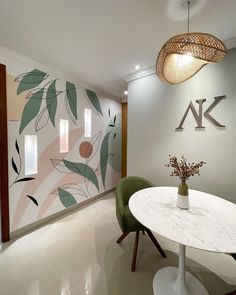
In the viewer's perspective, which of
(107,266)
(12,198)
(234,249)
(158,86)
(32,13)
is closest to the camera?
(234,249)

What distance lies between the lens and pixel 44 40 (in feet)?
5.99

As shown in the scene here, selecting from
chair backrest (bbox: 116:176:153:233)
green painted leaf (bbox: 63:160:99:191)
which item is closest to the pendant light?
chair backrest (bbox: 116:176:153:233)

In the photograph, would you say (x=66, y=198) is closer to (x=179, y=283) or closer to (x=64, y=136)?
(x=64, y=136)

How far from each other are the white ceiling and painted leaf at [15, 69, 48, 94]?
0.63 ft

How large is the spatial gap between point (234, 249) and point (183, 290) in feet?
2.63

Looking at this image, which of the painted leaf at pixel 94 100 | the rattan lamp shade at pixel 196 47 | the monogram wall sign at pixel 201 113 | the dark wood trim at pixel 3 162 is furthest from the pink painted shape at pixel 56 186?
the rattan lamp shade at pixel 196 47

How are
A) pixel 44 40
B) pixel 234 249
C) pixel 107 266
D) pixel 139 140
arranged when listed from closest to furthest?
pixel 234 249
pixel 107 266
pixel 44 40
pixel 139 140

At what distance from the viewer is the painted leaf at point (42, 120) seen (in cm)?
233

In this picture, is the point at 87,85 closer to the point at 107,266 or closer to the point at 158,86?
the point at 158,86

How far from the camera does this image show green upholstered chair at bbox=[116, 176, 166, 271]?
1677 millimetres

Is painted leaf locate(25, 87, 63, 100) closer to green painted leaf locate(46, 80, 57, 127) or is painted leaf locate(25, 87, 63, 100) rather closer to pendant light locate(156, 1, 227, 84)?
green painted leaf locate(46, 80, 57, 127)

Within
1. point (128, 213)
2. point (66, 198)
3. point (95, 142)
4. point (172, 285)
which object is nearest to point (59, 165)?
point (66, 198)

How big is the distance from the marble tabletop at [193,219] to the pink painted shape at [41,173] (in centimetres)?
159

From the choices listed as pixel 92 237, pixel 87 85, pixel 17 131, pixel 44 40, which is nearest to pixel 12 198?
pixel 17 131
